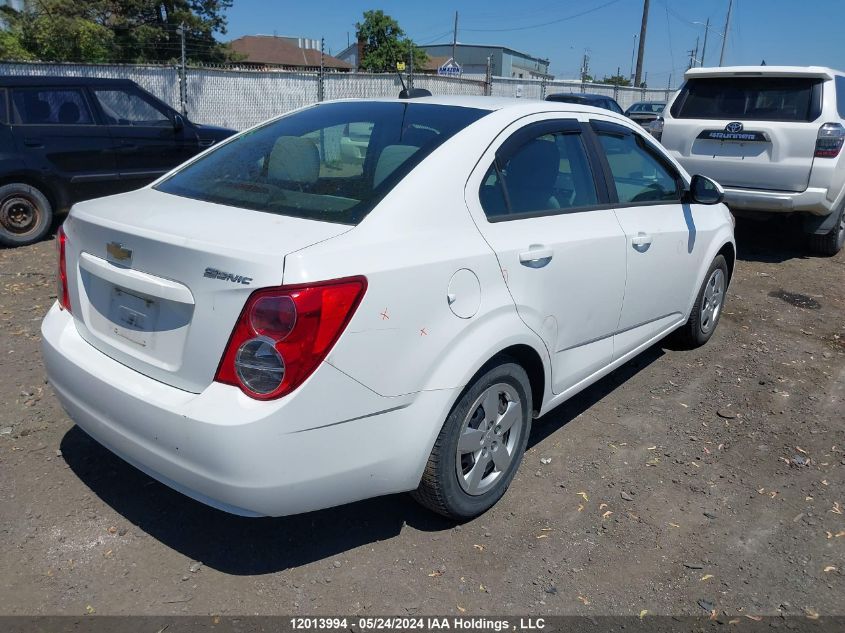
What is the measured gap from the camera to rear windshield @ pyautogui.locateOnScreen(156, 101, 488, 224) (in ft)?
9.27

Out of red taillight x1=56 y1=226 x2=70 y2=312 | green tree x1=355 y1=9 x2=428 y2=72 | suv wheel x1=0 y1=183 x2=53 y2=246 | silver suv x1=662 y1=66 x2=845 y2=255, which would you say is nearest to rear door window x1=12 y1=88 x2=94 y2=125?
suv wheel x1=0 y1=183 x2=53 y2=246

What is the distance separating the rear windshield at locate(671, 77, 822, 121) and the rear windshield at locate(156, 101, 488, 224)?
572 centimetres

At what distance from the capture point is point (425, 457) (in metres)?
2.74

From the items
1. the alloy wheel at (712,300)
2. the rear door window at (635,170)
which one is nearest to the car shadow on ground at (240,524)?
the rear door window at (635,170)

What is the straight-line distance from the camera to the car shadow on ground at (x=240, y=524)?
2908mm

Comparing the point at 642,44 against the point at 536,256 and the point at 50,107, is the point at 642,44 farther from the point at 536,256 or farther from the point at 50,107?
the point at 536,256

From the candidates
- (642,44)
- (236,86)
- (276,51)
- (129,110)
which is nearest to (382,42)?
(276,51)

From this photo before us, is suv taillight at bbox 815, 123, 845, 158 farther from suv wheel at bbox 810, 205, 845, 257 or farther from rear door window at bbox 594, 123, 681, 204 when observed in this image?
rear door window at bbox 594, 123, 681, 204

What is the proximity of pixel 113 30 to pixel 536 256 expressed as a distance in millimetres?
37522

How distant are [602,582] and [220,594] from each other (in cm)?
147

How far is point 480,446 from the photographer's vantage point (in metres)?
3.07

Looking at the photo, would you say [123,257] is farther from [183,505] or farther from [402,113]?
[402,113]

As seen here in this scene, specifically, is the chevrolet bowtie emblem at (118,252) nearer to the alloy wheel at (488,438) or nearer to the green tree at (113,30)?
the alloy wheel at (488,438)

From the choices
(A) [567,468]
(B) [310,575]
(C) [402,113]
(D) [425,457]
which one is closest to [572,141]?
(C) [402,113]
